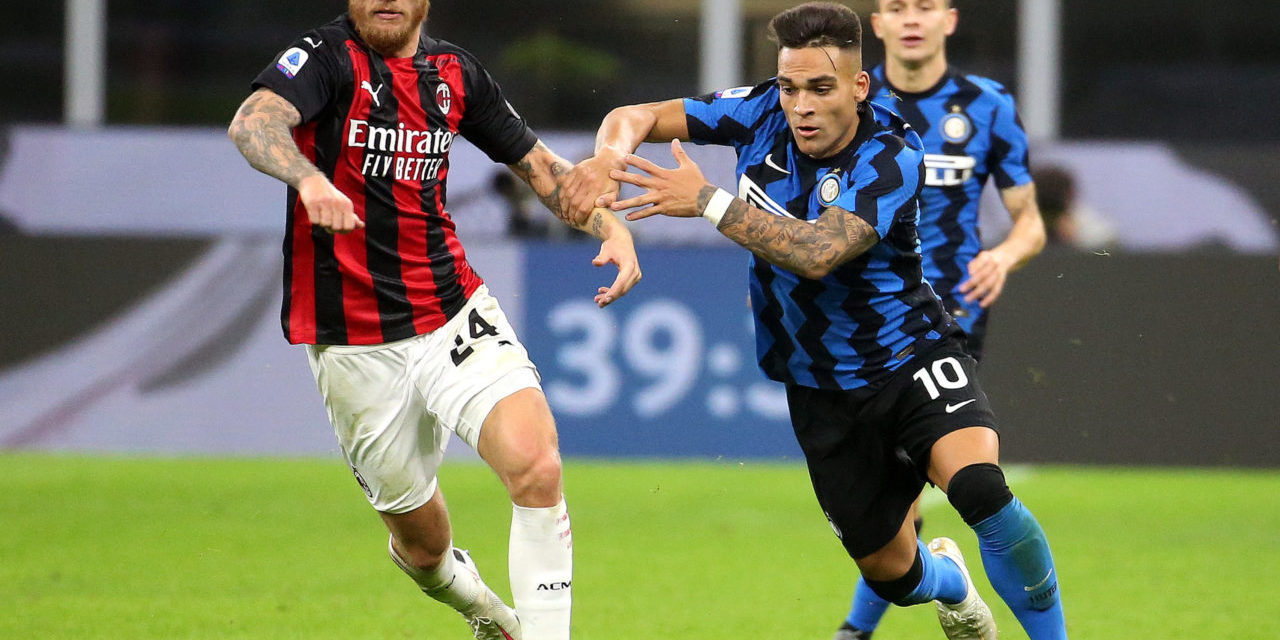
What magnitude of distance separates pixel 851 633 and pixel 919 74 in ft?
7.12

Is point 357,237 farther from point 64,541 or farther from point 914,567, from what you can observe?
point 64,541

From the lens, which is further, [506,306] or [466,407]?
[506,306]

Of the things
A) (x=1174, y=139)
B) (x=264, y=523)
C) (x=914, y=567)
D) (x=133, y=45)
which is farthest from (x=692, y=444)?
(x=133, y=45)

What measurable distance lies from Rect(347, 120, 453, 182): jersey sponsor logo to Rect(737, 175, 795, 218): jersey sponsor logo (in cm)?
92

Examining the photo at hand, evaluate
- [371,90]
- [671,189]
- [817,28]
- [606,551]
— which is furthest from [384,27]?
[606,551]

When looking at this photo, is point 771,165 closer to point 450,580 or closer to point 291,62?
point 291,62

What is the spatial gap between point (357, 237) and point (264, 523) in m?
3.90

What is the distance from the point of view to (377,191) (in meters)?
4.69

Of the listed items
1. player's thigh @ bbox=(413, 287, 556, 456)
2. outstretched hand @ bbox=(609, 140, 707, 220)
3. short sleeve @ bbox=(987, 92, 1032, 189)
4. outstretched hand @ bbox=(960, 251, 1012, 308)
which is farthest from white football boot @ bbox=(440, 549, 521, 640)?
short sleeve @ bbox=(987, 92, 1032, 189)

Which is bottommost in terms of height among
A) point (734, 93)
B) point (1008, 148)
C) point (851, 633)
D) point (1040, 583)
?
point (851, 633)

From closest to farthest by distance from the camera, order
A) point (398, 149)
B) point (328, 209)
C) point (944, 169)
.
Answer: point (328, 209) → point (398, 149) → point (944, 169)

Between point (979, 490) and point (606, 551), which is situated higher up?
point (979, 490)

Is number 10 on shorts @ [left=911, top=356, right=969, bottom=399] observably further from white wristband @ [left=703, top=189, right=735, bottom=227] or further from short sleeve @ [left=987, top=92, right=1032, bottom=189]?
short sleeve @ [left=987, top=92, right=1032, bottom=189]

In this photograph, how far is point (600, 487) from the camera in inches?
378
